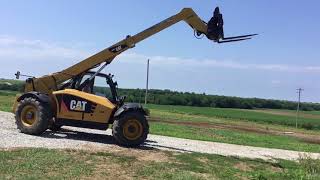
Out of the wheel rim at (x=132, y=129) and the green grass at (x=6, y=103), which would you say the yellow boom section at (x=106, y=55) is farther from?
the green grass at (x=6, y=103)

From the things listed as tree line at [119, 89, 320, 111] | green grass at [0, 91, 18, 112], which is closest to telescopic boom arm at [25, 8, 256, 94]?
green grass at [0, 91, 18, 112]

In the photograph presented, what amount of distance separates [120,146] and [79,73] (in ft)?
10.4

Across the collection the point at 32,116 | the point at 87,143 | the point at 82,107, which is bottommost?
the point at 87,143

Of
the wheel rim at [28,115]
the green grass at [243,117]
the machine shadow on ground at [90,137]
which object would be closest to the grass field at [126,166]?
the machine shadow on ground at [90,137]

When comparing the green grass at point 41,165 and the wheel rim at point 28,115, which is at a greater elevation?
the wheel rim at point 28,115

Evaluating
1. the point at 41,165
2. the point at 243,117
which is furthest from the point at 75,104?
the point at 243,117

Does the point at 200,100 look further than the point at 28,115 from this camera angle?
Yes

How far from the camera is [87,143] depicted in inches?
658

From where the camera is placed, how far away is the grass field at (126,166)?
12.0 m

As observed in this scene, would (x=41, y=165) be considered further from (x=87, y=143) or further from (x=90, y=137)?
(x=90, y=137)

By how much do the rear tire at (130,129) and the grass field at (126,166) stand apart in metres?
1.74

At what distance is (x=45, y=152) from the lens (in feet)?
45.4

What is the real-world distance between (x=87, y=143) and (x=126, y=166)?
3.63 m

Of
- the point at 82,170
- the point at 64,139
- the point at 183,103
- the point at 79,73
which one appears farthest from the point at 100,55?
the point at 183,103
